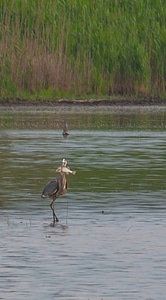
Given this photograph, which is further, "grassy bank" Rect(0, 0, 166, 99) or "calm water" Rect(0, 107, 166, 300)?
"grassy bank" Rect(0, 0, 166, 99)

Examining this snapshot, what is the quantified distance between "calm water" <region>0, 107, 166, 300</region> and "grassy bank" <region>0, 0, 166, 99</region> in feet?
25.7

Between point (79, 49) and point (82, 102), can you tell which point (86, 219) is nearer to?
point (82, 102)

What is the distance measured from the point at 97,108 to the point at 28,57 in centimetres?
217

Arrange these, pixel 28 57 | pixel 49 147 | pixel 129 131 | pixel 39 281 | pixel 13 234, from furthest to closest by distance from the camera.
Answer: pixel 28 57, pixel 129 131, pixel 49 147, pixel 13 234, pixel 39 281

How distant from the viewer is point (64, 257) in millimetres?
9641

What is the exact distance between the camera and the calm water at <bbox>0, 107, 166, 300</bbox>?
863cm

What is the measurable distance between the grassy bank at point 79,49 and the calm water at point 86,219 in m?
7.82

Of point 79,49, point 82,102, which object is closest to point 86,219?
point 82,102

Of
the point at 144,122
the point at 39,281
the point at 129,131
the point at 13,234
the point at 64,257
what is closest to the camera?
the point at 39,281

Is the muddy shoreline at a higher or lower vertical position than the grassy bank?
lower

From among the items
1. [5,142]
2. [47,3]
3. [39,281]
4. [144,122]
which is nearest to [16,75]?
[47,3]

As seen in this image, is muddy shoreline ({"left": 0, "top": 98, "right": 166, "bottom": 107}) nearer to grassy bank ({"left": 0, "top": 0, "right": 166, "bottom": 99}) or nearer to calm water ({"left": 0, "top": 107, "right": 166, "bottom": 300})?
grassy bank ({"left": 0, "top": 0, "right": 166, "bottom": 99})

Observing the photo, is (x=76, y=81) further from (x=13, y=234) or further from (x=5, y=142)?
(x=13, y=234)

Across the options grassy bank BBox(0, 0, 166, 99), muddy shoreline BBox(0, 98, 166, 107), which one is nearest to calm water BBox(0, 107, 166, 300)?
grassy bank BBox(0, 0, 166, 99)
